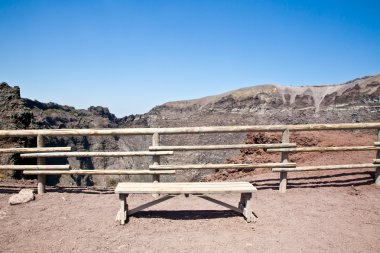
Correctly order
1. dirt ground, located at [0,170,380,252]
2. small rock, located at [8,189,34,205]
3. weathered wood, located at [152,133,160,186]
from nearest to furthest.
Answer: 1. dirt ground, located at [0,170,380,252]
2. small rock, located at [8,189,34,205]
3. weathered wood, located at [152,133,160,186]

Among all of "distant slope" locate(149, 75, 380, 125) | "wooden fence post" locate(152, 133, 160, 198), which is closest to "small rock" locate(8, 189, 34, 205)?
"wooden fence post" locate(152, 133, 160, 198)

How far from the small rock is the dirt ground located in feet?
0.44

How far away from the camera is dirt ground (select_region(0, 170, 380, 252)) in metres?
4.36

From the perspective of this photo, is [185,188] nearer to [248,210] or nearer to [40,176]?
[248,210]

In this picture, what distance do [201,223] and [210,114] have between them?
61.4 metres

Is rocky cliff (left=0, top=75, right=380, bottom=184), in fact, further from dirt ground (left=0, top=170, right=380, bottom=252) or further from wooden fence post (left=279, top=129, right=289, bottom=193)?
wooden fence post (left=279, top=129, right=289, bottom=193)

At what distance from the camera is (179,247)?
431cm

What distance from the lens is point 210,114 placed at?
66.3 meters

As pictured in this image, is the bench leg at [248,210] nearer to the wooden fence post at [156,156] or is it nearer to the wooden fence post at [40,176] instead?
the wooden fence post at [156,156]

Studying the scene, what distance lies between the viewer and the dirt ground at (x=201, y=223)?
436 centimetres

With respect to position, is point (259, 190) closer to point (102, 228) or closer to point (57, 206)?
point (102, 228)

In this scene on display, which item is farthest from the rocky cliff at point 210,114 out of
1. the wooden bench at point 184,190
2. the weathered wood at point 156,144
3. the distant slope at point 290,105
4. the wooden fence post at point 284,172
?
the wooden fence post at point 284,172

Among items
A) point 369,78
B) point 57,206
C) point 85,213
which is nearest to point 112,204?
point 85,213

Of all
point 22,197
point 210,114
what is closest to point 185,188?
point 22,197
